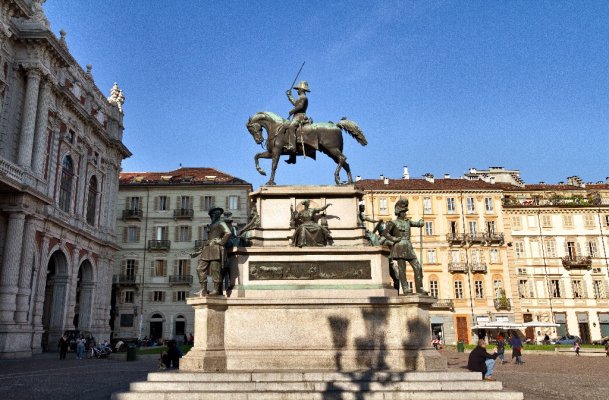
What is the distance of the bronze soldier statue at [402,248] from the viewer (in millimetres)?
11289

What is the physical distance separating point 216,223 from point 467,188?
159 ft

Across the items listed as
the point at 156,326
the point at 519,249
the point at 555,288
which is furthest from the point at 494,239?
the point at 156,326

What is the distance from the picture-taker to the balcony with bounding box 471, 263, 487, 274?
52562 mm

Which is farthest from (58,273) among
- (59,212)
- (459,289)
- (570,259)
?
(570,259)

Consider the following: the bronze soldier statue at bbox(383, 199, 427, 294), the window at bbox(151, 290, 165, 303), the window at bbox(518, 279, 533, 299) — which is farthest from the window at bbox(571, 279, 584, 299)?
the bronze soldier statue at bbox(383, 199, 427, 294)

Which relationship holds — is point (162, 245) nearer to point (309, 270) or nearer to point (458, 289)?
point (458, 289)

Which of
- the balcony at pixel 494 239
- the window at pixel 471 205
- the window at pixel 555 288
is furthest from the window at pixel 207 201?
the window at pixel 555 288

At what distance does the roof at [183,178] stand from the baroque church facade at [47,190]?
40.7 ft

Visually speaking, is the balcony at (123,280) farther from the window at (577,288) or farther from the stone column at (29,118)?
the window at (577,288)

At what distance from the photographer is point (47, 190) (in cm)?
3167

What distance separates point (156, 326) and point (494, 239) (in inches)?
1422

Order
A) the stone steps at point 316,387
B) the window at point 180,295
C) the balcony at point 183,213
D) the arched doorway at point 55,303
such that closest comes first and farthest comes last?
the stone steps at point 316,387 → the arched doorway at point 55,303 → the window at point 180,295 → the balcony at point 183,213

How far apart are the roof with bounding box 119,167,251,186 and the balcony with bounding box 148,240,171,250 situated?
6.56 metres

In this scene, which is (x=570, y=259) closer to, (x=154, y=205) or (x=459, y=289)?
(x=459, y=289)
